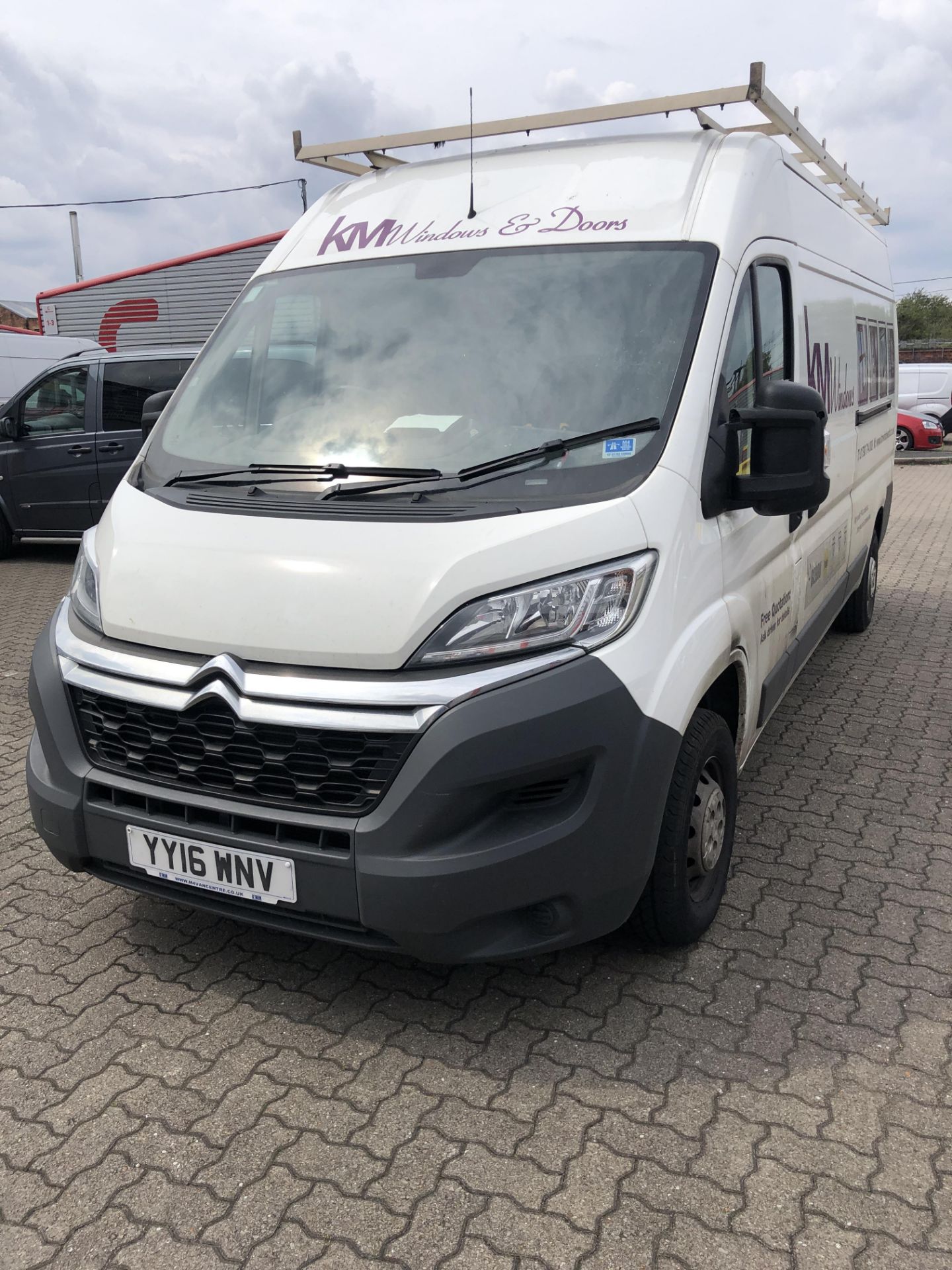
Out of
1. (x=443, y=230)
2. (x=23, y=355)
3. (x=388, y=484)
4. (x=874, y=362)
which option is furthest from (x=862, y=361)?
(x=23, y=355)

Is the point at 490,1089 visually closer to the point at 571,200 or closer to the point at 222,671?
the point at 222,671

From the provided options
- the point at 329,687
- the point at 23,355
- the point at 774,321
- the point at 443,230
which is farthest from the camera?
the point at 23,355

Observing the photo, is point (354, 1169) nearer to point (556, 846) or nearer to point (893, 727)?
point (556, 846)

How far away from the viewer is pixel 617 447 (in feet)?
9.56

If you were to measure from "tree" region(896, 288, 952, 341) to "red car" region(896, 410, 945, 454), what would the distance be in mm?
59603

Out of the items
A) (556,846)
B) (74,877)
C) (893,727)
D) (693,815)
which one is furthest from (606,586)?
(893,727)

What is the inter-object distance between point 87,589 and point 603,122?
2455 millimetres

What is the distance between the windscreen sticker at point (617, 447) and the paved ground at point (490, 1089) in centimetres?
151

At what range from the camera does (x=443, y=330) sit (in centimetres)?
336

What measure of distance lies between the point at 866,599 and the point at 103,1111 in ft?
19.9

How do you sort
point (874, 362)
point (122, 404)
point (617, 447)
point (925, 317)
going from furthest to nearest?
point (925, 317) → point (122, 404) → point (874, 362) → point (617, 447)

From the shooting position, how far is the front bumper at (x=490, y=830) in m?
2.47

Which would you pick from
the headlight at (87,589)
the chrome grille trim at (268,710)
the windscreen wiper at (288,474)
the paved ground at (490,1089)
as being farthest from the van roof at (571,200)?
the paved ground at (490,1089)

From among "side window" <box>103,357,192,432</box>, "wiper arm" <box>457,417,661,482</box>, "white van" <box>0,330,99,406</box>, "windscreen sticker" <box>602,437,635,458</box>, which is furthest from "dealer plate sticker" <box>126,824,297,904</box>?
"white van" <box>0,330,99,406</box>
